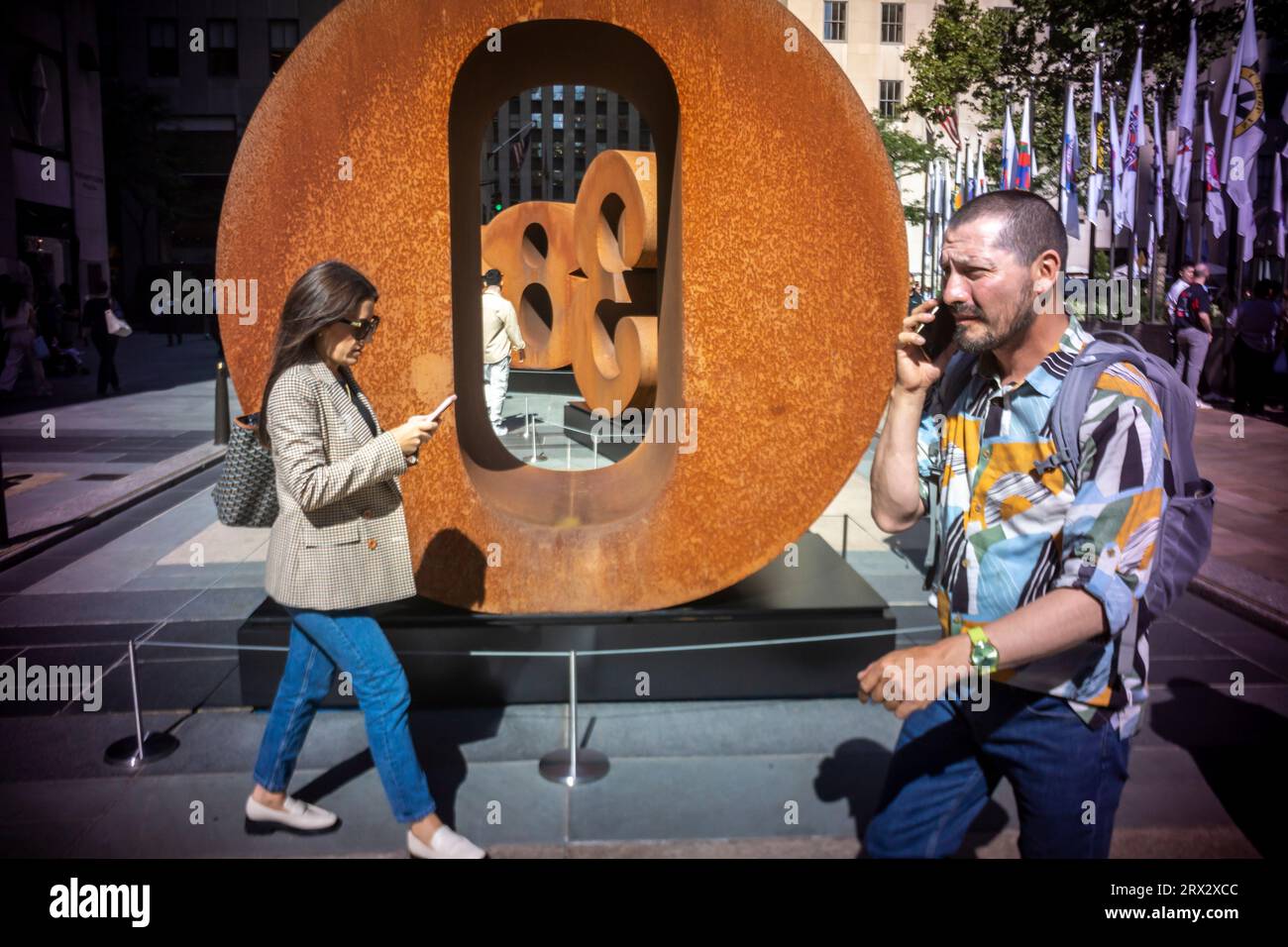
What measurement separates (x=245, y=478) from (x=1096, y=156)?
1928 cm

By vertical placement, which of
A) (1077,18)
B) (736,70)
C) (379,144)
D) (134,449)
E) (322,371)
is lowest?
(134,449)

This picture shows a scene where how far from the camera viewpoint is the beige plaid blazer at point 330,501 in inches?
120

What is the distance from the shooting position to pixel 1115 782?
7.23 feet

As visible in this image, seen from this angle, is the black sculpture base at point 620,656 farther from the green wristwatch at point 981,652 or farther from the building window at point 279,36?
the building window at point 279,36

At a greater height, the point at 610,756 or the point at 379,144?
the point at 379,144

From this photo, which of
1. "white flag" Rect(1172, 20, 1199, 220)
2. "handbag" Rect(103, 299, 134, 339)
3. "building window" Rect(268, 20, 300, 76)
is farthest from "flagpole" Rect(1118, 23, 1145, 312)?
"building window" Rect(268, 20, 300, 76)

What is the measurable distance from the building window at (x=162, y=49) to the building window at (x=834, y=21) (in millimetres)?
30095

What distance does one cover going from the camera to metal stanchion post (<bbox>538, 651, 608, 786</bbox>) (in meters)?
3.91

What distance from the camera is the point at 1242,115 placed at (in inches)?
592

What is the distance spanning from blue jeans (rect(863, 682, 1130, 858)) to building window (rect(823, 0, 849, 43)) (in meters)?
53.7

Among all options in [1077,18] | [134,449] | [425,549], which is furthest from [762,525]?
[1077,18]

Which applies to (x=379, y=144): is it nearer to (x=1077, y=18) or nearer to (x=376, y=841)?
(x=376, y=841)

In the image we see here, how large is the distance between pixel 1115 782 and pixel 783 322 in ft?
8.83

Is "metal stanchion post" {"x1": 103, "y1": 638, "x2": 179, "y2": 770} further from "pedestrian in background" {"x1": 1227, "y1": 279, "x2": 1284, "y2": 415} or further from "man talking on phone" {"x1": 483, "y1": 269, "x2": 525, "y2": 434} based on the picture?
"pedestrian in background" {"x1": 1227, "y1": 279, "x2": 1284, "y2": 415}
